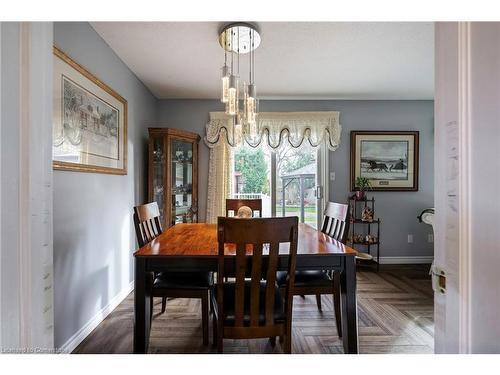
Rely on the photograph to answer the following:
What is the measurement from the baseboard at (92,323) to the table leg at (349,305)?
1.75m

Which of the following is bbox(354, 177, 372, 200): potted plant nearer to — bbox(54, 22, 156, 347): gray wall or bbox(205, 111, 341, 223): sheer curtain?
bbox(205, 111, 341, 223): sheer curtain

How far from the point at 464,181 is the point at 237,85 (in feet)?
5.19

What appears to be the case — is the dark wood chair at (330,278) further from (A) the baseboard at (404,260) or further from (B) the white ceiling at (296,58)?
(A) the baseboard at (404,260)

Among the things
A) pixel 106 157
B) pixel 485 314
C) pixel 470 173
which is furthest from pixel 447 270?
pixel 106 157

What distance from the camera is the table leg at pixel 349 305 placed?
1519mm

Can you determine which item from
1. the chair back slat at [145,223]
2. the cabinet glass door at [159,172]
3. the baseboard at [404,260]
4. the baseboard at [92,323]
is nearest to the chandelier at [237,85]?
the chair back slat at [145,223]

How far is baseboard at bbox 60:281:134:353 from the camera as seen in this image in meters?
1.79

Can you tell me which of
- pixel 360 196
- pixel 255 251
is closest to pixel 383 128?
pixel 360 196

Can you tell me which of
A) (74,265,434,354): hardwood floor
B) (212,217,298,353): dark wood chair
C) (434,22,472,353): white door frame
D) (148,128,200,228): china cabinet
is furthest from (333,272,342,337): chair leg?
(148,128,200,228): china cabinet

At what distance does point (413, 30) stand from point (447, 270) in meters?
2.30

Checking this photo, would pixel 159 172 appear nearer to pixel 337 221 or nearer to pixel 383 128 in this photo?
pixel 337 221

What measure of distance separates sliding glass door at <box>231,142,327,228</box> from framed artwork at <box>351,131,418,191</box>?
51cm

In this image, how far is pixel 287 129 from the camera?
370 centimetres
